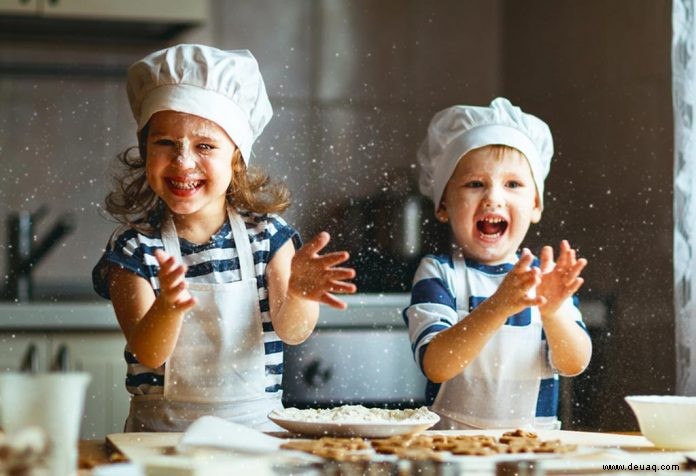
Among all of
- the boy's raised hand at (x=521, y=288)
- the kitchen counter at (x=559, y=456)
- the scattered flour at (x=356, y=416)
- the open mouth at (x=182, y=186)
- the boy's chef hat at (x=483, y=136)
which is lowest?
the kitchen counter at (x=559, y=456)

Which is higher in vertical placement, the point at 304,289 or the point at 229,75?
the point at 229,75

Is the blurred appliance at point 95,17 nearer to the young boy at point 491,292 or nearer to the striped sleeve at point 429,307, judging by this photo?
the young boy at point 491,292

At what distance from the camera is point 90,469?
47cm

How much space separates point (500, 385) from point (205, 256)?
225 mm

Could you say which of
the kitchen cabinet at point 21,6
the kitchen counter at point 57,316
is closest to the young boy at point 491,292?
the kitchen counter at point 57,316

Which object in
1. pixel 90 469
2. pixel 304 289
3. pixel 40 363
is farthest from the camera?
pixel 40 363

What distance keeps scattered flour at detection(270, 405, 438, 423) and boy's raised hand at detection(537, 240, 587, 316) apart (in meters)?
0.11

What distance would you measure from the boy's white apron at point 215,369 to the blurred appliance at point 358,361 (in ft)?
1.19

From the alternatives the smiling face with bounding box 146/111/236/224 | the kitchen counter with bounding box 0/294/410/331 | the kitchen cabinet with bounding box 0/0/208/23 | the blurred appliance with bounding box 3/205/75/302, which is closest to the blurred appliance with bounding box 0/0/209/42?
the kitchen cabinet with bounding box 0/0/208/23

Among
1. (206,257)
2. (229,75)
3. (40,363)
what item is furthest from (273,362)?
(40,363)

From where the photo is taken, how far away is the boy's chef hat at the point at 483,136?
2.60ft

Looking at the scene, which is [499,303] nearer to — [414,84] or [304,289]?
[304,289]

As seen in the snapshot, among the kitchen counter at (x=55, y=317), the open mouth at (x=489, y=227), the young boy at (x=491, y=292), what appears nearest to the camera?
the young boy at (x=491, y=292)

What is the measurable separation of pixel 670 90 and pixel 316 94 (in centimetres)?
37
